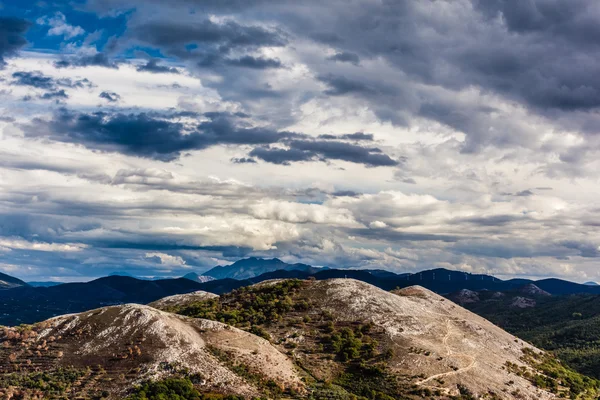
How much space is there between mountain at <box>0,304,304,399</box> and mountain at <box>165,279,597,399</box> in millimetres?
11815

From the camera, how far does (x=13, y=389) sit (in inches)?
3981

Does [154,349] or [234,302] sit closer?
[154,349]

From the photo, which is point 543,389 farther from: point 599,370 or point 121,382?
point 121,382

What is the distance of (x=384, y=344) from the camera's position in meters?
132

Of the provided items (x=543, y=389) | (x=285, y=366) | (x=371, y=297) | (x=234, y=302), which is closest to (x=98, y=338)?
(x=285, y=366)

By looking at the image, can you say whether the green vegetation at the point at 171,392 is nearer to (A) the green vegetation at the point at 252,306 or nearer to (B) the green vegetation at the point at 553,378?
(A) the green vegetation at the point at 252,306

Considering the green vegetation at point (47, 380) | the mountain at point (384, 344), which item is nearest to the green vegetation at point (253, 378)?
the mountain at point (384, 344)

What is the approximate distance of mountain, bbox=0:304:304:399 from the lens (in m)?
103

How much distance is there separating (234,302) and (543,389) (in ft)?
289

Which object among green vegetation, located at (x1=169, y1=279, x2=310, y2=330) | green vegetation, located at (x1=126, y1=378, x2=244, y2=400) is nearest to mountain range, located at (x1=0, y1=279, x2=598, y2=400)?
green vegetation, located at (x1=126, y1=378, x2=244, y2=400)

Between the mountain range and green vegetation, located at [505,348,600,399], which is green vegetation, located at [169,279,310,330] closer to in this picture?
the mountain range

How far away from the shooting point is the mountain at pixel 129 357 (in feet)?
339

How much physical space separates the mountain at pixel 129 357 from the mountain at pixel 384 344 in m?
11.8

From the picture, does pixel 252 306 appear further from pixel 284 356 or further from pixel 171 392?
pixel 171 392
